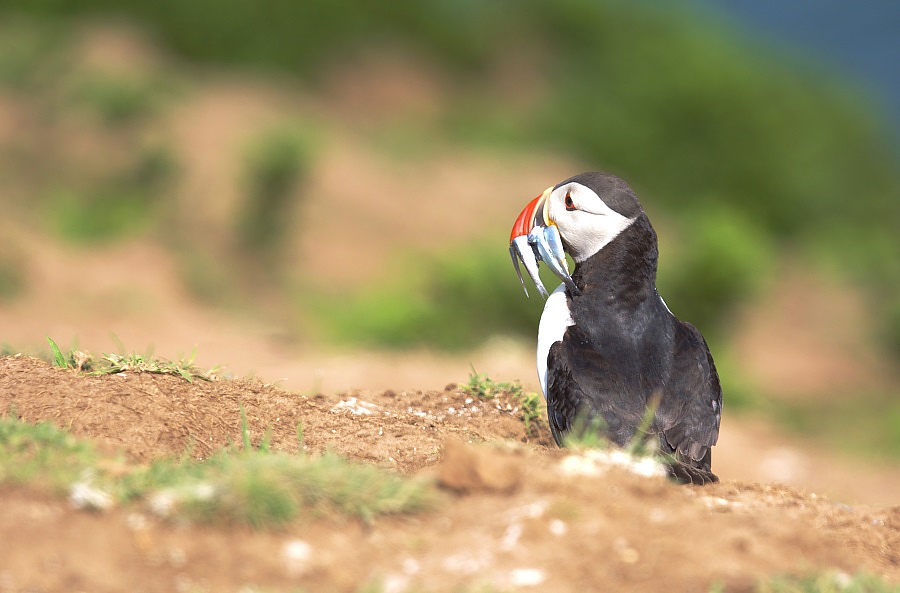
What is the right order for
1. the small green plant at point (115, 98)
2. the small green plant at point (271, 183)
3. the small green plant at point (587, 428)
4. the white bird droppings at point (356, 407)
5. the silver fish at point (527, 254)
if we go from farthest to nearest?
the small green plant at point (115, 98) < the small green plant at point (271, 183) < the white bird droppings at point (356, 407) < the silver fish at point (527, 254) < the small green plant at point (587, 428)

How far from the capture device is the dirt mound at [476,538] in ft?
10.3

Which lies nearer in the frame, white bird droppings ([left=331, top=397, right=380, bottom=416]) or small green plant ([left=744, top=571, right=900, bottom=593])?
small green plant ([left=744, top=571, right=900, bottom=593])

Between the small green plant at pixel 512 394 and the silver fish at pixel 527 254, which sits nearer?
the silver fish at pixel 527 254

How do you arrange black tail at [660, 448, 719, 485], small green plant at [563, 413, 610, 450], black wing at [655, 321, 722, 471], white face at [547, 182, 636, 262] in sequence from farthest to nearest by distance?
1. white face at [547, 182, 636, 262]
2. black wing at [655, 321, 722, 471]
3. small green plant at [563, 413, 610, 450]
4. black tail at [660, 448, 719, 485]

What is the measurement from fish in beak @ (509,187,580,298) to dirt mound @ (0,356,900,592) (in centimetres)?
114

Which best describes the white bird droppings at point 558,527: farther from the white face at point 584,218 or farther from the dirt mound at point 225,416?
the white face at point 584,218

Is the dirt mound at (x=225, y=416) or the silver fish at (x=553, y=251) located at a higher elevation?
the silver fish at (x=553, y=251)

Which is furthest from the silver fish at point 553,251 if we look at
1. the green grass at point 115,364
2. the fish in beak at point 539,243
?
the green grass at point 115,364

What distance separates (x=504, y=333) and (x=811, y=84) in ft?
67.7

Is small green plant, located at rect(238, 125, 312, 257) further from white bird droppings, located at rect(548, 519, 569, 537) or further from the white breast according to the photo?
white bird droppings, located at rect(548, 519, 569, 537)

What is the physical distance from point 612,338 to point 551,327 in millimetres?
283

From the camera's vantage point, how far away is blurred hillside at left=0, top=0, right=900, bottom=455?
42.1ft

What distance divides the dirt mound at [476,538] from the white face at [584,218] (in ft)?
4.11

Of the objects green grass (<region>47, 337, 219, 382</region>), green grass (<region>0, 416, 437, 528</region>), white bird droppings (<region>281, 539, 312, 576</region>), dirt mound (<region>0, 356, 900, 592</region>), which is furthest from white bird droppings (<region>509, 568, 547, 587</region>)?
green grass (<region>47, 337, 219, 382</region>)
